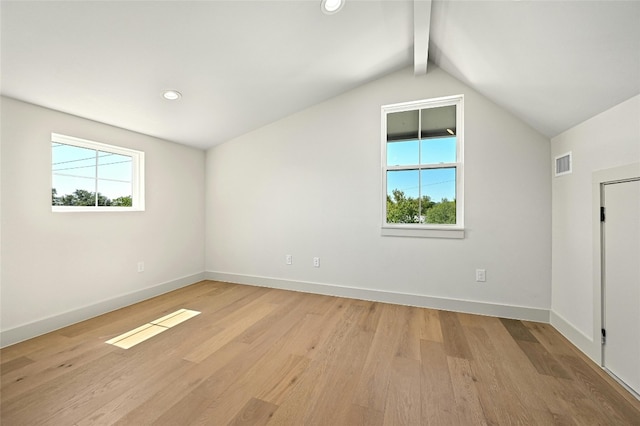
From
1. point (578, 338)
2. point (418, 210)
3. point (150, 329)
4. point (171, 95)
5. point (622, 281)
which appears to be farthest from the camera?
point (418, 210)

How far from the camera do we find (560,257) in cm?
246

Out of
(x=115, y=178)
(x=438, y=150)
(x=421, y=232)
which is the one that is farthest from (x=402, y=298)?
(x=115, y=178)

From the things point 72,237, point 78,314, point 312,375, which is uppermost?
point 72,237

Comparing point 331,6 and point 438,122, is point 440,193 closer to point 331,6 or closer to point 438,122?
point 438,122

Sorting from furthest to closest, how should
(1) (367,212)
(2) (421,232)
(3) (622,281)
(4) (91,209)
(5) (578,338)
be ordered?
(1) (367,212)
(2) (421,232)
(4) (91,209)
(5) (578,338)
(3) (622,281)

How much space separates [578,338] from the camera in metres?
2.13

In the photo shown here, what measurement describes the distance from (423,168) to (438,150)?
0.89 feet

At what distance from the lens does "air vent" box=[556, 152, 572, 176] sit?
7.62 ft

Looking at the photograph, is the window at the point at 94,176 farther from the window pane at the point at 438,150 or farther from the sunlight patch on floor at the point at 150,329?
the window pane at the point at 438,150

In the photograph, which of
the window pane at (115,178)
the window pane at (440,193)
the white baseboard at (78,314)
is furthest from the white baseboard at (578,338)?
the window pane at (115,178)

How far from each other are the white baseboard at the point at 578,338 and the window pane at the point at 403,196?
1596mm

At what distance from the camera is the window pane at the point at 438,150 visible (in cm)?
302

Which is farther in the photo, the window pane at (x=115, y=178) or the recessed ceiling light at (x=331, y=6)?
the window pane at (x=115, y=178)

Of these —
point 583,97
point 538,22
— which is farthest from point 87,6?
point 583,97
